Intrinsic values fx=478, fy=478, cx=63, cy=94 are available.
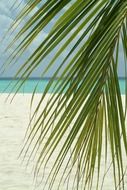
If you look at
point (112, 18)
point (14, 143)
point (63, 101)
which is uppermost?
point (112, 18)

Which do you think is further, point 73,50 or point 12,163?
point 12,163

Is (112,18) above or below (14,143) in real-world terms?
above

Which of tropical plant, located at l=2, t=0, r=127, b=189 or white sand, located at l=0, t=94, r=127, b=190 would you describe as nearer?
tropical plant, located at l=2, t=0, r=127, b=189

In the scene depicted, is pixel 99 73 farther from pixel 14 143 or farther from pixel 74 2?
pixel 14 143

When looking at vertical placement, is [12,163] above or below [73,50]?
below

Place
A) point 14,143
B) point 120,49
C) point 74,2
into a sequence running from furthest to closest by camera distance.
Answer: point 14,143, point 120,49, point 74,2

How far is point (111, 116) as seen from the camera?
82 cm

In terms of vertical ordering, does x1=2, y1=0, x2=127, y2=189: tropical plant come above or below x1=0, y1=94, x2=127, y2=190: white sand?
above

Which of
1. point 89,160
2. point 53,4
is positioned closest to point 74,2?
point 53,4

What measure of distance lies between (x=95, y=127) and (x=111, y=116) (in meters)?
0.04

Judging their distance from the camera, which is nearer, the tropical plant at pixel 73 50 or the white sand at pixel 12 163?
the tropical plant at pixel 73 50

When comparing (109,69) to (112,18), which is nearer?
(112,18)

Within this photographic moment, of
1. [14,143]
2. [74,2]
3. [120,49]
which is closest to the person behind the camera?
[74,2]

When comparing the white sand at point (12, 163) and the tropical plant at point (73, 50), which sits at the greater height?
the tropical plant at point (73, 50)
